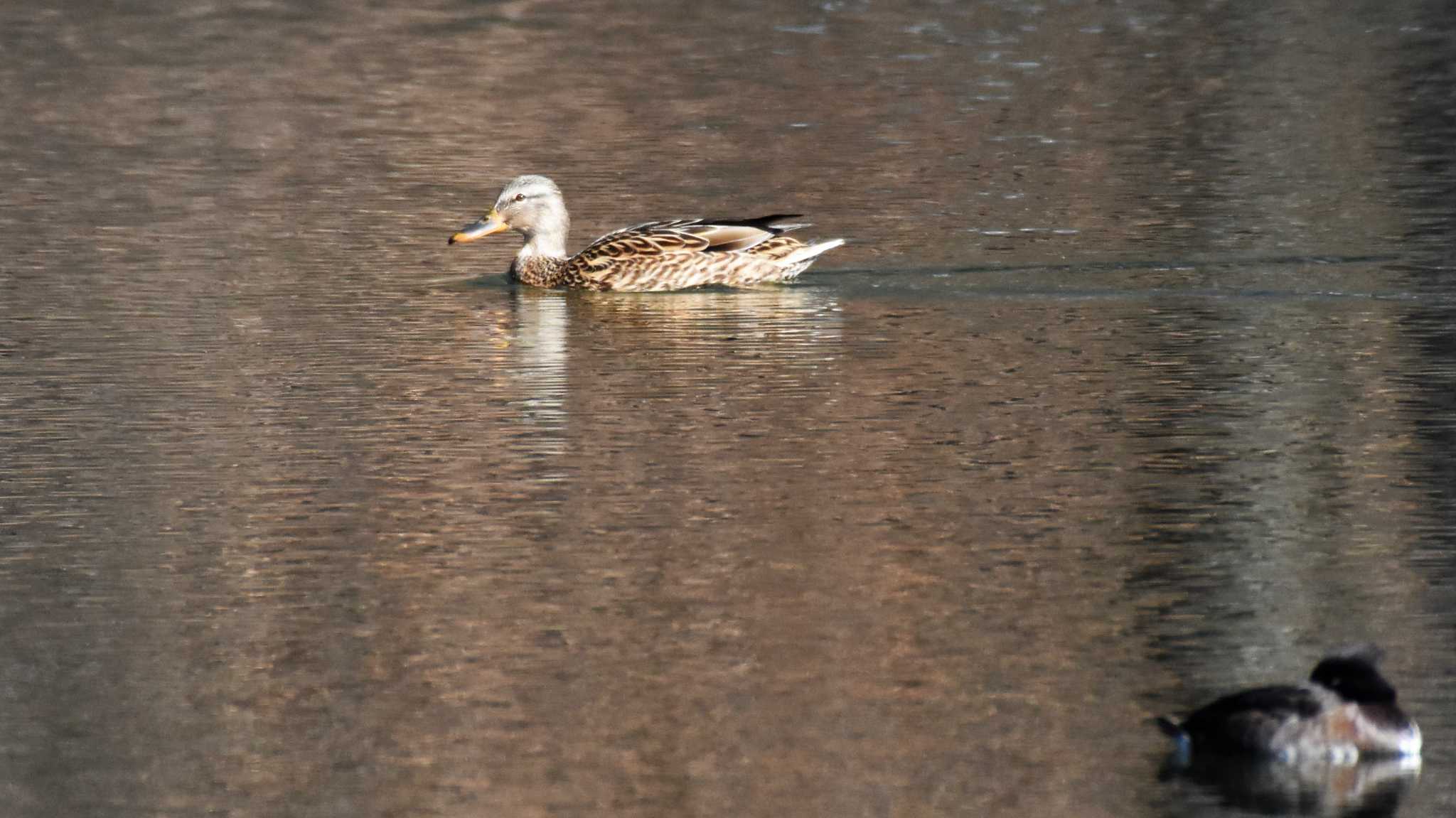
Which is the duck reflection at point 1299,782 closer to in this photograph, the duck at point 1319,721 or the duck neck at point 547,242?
the duck at point 1319,721

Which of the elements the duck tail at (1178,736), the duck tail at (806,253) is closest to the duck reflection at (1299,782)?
the duck tail at (1178,736)

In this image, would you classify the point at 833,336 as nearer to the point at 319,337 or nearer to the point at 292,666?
the point at 319,337

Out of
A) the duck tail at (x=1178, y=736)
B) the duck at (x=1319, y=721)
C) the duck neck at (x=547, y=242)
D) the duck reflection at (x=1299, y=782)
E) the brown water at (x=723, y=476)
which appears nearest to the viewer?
the duck reflection at (x=1299, y=782)

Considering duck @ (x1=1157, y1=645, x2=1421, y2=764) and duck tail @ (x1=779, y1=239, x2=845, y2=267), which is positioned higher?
duck tail @ (x1=779, y1=239, x2=845, y2=267)

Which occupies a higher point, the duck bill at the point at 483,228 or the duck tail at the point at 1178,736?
the duck bill at the point at 483,228

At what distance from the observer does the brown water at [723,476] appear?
7.88m

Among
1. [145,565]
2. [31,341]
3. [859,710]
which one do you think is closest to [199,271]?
[31,341]

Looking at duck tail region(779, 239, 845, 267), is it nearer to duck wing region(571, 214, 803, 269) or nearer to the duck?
duck wing region(571, 214, 803, 269)

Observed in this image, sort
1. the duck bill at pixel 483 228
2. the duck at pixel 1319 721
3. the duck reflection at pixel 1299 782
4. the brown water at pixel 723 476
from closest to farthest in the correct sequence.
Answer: the duck reflection at pixel 1299 782 < the duck at pixel 1319 721 < the brown water at pixel 723 476 < the duck bill at pixel 483 228

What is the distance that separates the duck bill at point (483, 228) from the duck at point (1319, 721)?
1172 cm

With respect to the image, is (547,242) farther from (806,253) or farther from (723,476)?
(723,476)

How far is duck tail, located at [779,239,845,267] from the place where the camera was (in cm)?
1766

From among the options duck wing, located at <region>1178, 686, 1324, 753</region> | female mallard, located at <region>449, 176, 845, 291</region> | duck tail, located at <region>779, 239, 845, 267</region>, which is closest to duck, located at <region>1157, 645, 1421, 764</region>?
duck wing, located at <region>1178, 686, 1324, 753</region>

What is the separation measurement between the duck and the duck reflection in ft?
0.10
